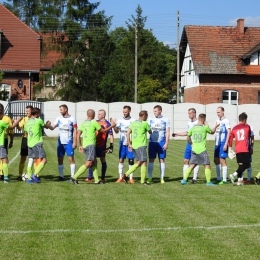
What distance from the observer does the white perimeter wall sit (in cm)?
4334

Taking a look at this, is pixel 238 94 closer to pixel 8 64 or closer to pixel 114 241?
pixel 8 64

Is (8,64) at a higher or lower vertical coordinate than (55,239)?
higher

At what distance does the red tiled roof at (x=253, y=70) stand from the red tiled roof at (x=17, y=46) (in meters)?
18.1

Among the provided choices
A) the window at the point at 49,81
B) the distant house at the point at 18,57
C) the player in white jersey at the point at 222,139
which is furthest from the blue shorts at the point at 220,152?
the window at the point at 49,81

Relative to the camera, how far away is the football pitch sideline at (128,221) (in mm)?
8148

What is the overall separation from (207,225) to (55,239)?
2412 mm

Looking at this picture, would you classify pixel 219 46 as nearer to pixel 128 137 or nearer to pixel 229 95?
pixel 229 95

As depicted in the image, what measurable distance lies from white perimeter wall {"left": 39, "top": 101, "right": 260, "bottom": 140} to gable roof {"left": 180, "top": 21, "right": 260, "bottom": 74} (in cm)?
1408

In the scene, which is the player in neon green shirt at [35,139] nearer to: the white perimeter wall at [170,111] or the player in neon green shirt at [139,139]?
the player in neon green shirt at [139,139]

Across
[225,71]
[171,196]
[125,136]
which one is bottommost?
[171,196]

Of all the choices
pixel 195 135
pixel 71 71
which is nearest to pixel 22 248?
pixel 195 135

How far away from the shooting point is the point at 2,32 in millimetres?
55250

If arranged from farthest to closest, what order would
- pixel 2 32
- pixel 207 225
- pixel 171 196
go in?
pixel 2 32 < pixel 171 196 < pixel 207 225

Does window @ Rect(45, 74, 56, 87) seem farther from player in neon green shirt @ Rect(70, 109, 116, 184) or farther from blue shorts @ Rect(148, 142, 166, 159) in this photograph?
player in neon green shirt @ Rect(70, 109, 116, 184)
